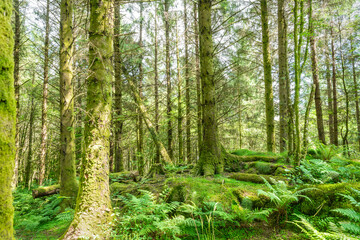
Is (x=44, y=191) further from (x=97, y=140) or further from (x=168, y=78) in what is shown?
(x=168, y=78)

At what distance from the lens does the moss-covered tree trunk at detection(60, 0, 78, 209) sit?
220 inches

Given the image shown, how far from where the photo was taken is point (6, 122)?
1714 mm

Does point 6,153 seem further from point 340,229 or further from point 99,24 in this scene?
point 340,229

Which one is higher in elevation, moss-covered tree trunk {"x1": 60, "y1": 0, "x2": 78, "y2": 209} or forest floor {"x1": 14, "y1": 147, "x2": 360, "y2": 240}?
moss-covered tree trunk {"x1": 60, "y1": 0, "x2": 78, "y2": 209}

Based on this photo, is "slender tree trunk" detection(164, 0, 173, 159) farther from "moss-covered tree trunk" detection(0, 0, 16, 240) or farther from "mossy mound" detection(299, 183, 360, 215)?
"moss-covered tree trunk" detection(0, 0, 16, 240)

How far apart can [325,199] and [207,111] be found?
10.9ft

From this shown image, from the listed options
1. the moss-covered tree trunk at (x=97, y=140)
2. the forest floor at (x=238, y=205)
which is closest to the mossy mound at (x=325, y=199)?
the forest floor at (x=238, y=205)

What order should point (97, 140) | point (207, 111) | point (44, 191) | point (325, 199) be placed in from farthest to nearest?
point (44, 191), point (207, 111), point (97, 140), point (325, 199)

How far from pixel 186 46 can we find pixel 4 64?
11.6 metres

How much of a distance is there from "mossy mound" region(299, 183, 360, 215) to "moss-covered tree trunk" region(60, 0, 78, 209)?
5.78m

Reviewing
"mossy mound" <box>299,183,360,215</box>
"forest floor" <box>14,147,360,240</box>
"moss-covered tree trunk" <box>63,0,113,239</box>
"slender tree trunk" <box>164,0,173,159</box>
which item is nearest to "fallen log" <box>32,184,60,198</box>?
"forest floor" <box>14,147,360,240</box>

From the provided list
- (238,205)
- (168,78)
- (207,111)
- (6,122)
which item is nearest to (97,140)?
(6,122)

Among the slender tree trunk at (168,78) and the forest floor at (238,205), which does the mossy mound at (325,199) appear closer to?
the forest floor at (238,205)

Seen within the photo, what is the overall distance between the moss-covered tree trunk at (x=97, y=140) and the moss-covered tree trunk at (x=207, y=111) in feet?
9.15
